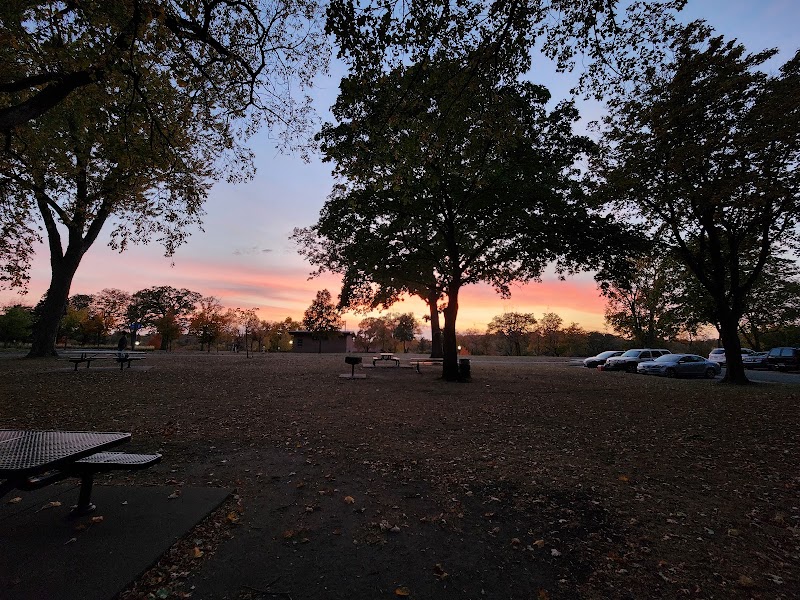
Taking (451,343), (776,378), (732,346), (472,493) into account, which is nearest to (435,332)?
(451,343)

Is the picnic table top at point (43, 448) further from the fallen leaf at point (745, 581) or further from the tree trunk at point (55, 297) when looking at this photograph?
the tree trunk at point (55, 297)

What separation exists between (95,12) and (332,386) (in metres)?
10.6

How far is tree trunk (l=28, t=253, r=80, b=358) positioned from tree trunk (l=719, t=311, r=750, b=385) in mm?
32173

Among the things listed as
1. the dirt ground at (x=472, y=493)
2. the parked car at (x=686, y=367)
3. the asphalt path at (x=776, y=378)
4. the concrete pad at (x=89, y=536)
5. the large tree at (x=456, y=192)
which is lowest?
the dirt ground at (x=472, y=493)

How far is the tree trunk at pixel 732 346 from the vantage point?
1645 cm

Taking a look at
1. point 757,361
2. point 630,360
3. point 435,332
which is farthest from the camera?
point 757,361

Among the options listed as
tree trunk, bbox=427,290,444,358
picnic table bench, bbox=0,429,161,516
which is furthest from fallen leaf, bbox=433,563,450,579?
tree trunk, bbox=427,290,444,358

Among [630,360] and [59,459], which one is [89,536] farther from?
[630,360]

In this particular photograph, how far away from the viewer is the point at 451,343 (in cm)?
1586

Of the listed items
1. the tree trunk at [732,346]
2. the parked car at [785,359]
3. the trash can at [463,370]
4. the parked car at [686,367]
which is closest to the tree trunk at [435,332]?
the trash can at [463,370]

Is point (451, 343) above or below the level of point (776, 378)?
above

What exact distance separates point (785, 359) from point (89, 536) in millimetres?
39351

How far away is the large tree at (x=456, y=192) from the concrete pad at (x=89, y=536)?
21.7ft

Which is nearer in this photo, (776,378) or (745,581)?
(745,581)
